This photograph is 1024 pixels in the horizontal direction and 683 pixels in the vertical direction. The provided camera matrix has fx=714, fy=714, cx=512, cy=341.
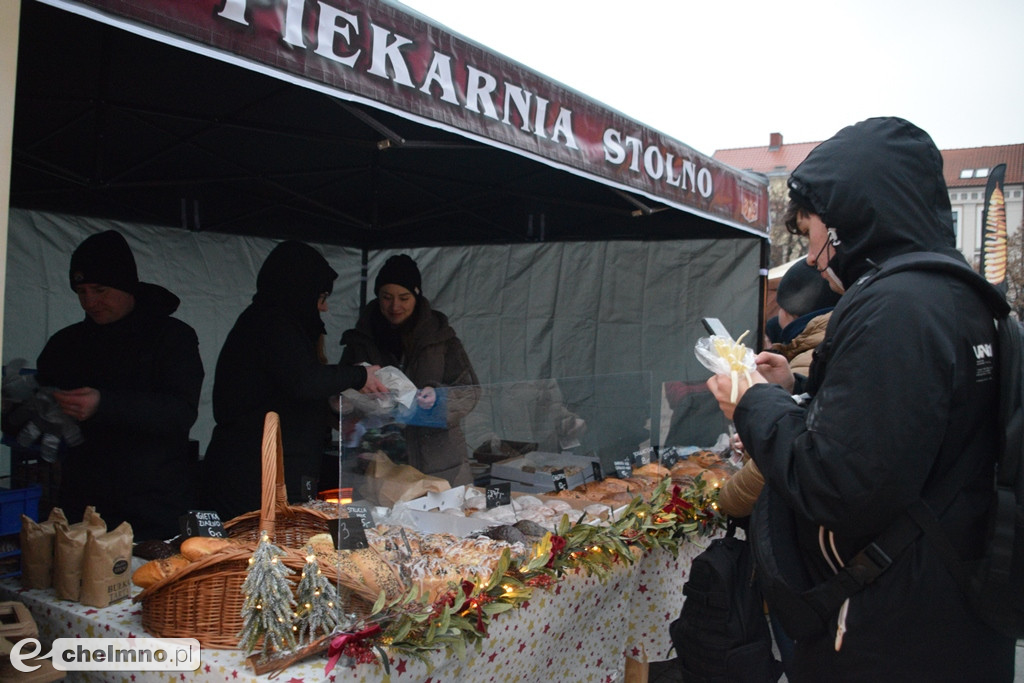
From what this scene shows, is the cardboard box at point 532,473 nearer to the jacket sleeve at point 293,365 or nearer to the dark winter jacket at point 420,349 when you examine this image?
the dark winter jacket at point 420,349

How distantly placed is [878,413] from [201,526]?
5.42ft

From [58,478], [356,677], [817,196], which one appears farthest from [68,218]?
[817,196]

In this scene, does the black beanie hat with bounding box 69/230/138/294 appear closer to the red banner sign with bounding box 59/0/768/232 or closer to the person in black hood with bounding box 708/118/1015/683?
the red banner sign with bounding box 59/0/768/232

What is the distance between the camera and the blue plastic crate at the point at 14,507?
1952 mm

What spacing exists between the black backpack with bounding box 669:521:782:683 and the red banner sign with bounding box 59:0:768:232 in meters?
1.58

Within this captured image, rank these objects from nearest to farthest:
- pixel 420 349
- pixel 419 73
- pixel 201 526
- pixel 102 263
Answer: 1. pixel 201 526
2. pixel 419 73
3. pixel 102 263
4. pixel 420 349

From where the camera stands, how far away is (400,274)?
3754 millimetres

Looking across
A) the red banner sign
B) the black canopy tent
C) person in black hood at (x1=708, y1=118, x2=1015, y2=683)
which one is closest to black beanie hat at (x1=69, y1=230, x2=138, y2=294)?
the black canopy tent

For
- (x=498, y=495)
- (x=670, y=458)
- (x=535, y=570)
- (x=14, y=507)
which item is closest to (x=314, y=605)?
(x=535, y=570)

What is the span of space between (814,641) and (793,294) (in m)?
2.11

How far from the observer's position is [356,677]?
59.9 inches

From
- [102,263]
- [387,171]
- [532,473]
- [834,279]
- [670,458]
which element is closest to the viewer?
[834,279]

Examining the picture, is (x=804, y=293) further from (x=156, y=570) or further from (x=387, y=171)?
(x=156, y=570)

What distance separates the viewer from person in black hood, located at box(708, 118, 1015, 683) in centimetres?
124
